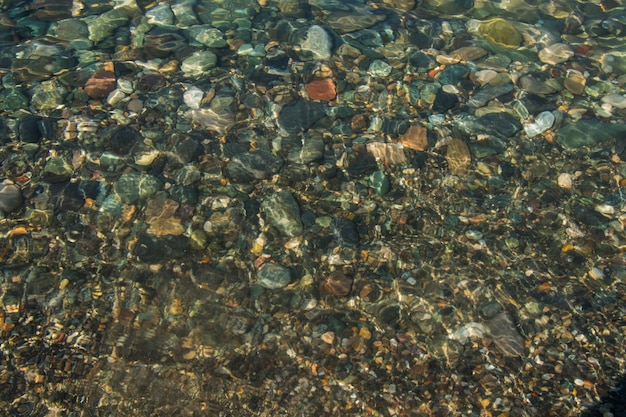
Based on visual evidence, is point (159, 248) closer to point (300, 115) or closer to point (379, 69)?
point (300, 115)

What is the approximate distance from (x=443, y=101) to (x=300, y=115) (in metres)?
1.49

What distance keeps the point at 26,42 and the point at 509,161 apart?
5.37 meters

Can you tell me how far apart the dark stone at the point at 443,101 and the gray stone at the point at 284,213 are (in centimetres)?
189

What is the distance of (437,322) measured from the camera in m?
4.02

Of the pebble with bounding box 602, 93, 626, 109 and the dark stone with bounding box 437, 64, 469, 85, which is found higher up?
the dark stone with bounding box 437, 64, 469, 85

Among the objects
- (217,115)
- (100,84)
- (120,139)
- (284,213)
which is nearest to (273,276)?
(284,213)

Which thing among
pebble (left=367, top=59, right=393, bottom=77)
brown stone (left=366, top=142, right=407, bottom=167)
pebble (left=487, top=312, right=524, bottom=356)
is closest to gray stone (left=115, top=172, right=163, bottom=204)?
brown stone (left=366, top=142, right=407, bottom=167)

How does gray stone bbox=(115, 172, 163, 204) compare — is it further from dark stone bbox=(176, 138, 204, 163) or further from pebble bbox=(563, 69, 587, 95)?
pebble bbox=(563, 69, 587, 95)

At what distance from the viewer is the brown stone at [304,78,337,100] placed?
216 inches

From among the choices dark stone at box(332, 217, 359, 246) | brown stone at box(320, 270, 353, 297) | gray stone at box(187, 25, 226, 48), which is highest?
gray stone at box(187, 25, 226, 48)

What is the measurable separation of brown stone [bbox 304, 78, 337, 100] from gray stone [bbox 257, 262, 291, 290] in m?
2.03

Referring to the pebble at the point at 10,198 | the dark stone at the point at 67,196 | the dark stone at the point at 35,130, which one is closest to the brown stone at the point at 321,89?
the dark stone at the point at 67,196

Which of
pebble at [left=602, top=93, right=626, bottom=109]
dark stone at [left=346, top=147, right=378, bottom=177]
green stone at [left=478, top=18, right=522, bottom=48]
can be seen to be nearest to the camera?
dark stone at [left=346, top=147, right=378, bottom=177]

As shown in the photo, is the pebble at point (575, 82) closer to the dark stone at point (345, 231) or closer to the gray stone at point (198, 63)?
the dark stone at point (345, 231)
